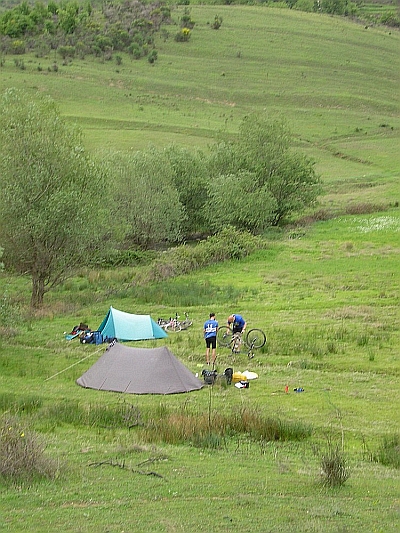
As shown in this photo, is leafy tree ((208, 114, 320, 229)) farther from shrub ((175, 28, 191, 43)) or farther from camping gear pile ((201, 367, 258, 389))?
shrub ((175, 28, 191, 43))

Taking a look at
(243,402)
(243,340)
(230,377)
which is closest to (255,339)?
(243,340)

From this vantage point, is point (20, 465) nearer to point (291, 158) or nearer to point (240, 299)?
point (240, 299)

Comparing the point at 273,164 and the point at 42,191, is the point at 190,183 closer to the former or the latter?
the point at 273,164

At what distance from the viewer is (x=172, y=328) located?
107 ft

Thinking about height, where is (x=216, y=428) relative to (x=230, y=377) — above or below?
above

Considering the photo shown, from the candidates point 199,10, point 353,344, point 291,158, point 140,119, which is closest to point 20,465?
point 353,344

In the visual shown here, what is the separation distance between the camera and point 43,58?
5098 inches

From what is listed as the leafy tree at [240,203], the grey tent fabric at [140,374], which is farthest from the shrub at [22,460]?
the leafy tree at [240,203]

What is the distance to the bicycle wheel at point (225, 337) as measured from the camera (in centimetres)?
2882

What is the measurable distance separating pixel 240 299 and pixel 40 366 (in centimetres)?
1452

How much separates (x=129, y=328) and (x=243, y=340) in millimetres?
5152

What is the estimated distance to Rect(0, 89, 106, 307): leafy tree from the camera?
1439 inches

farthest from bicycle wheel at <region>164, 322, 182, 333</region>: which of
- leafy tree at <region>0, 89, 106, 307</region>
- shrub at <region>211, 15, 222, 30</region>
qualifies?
shrub at <region>211, 15, 222, 30</region>

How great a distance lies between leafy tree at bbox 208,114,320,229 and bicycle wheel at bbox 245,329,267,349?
120ft
